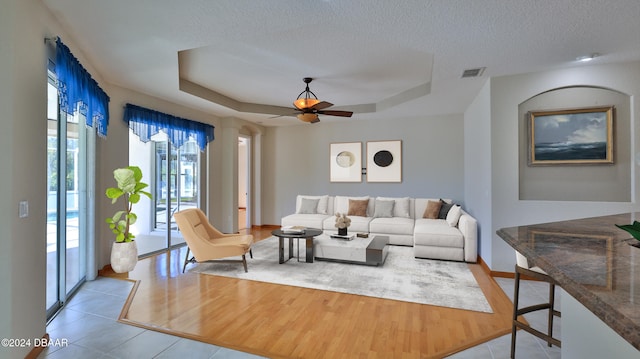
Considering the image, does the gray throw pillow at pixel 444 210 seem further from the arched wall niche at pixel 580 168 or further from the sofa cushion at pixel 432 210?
the arched wall niche at pixel 580 168

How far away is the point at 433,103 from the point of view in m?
5.36

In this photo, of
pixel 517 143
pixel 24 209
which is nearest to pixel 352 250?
pixel 517 143

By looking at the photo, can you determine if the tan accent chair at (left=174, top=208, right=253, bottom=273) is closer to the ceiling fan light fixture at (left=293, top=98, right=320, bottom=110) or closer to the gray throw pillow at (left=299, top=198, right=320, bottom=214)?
the ceiling fan light fixture at (left=293, top=98, right=320, bottom=110)

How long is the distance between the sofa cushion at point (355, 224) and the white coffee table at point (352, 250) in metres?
1.05

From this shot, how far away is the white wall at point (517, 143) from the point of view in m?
3.42

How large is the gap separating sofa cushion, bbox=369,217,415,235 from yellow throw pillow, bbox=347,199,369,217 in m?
0.49

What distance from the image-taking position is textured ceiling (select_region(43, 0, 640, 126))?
2346 mm

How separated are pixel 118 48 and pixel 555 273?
13.4ft

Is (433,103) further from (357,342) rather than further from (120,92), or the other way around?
(120,92)

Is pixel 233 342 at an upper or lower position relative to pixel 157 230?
lower

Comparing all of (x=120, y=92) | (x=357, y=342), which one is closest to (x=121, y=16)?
(x=120, y=92)

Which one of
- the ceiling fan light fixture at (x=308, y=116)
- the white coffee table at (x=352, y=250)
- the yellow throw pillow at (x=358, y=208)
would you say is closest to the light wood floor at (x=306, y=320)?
the white coffee table at (x=352, y=250)

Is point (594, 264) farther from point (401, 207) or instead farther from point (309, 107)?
point (401, 207)

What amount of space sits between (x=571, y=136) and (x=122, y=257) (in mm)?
5888
